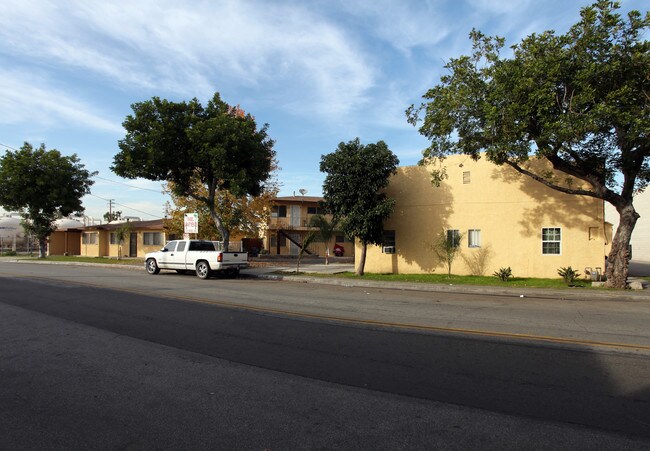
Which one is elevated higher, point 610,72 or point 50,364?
point 610,72

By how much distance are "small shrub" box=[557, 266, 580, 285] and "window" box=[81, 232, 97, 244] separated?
135 ft

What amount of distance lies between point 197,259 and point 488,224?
13.8 m

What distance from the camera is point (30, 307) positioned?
35.9ft

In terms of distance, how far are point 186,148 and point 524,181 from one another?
17.3 meters

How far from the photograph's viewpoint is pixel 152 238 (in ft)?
133

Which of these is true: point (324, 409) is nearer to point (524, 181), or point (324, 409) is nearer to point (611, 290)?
point (611, 290)

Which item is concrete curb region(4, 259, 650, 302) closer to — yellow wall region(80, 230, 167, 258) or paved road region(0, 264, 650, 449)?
paved road region(0, 264, 650, 449)

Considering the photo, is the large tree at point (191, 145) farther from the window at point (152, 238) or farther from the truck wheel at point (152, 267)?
the window at point (152, 238)

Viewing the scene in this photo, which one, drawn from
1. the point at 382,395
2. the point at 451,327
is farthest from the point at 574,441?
the point at 451,327

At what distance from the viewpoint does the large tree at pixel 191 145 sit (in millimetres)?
22672

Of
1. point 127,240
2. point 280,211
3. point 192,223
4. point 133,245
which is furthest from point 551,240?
point 133,245

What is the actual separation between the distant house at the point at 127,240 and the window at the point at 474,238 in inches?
1040

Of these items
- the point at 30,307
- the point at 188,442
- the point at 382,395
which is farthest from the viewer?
the point at 30,307

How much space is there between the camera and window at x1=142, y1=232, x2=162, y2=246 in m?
40.2
